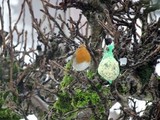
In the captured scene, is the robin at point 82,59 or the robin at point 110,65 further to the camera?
the robin at point 82,59

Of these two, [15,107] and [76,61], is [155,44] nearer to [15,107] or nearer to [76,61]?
[76,61]

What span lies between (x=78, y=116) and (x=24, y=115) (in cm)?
31

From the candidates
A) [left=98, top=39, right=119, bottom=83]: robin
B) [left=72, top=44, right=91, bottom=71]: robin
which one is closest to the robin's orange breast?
[left=72, top=44, right=91, bottom=71]: robin

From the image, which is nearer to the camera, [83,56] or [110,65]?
[110,65]

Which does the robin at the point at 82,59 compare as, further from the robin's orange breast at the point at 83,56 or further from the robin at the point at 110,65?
the robin at the point at 110,65

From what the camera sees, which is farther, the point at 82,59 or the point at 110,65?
the point at 82,59

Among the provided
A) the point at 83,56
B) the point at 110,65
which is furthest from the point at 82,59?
the point at 110,65

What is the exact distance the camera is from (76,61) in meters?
1.39

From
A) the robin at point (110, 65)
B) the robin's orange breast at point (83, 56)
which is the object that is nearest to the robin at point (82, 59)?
the robin's orange breast at point (83, 56)

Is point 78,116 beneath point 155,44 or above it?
beneath

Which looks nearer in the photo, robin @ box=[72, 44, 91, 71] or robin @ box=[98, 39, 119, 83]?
robin @ box=[98, 39, 119, 83]

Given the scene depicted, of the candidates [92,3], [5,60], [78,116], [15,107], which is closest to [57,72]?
[5,60]

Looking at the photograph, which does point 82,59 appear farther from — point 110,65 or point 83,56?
point 110,65

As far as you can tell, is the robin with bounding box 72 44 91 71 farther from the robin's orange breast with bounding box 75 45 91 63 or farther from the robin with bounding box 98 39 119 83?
the robin with bounding box 98 39 119 83
